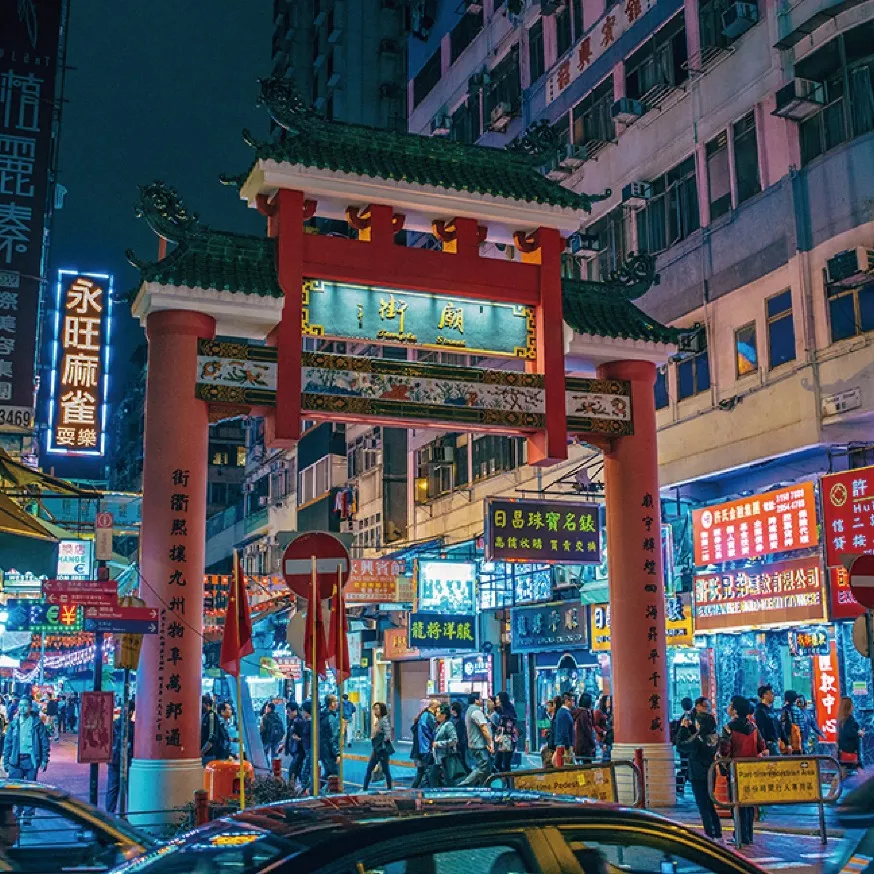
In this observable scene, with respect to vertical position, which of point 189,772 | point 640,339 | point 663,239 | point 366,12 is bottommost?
point 189,772

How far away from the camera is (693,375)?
23594mm

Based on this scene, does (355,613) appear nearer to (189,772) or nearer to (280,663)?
(280,663)

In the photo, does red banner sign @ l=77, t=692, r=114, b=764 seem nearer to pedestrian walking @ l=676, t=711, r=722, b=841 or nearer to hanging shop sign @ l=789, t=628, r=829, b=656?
pedestrian walking @ l=676, t=711, r=722, b=841

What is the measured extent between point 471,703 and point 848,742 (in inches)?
236

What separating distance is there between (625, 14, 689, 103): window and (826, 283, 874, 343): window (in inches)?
264

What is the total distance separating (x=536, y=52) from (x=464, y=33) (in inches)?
235

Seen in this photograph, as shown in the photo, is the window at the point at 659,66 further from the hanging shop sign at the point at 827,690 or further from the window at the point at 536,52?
the hanging shop sign at the point at 827,690

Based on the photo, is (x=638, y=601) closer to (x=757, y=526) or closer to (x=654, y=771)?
(x=654, y=771)

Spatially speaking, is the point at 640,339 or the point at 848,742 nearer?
the point at 848,742

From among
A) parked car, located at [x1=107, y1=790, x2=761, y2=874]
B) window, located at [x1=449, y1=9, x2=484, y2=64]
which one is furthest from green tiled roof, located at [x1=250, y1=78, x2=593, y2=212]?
window, located at [x1=449, y1=9, x2=484, y2=64]

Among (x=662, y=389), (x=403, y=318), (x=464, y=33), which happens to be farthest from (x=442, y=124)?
(x=403, y=318)

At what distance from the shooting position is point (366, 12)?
Answer: 172ft

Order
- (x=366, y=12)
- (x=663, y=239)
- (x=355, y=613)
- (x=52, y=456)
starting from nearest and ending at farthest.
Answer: (x=52, y=456) < (x=663, y=239) < (x=355, y=613) < (x=366, y=12)

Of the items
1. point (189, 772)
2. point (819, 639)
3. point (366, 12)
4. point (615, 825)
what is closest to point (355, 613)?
point (819, 639)
